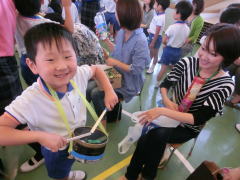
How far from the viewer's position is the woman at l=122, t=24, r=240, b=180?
4.66 ft

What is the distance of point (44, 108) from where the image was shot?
3.48ft

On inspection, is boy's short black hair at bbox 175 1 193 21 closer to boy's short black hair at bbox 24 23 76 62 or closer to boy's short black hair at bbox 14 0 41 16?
boy's short black hair at bbox 14 0 41 16

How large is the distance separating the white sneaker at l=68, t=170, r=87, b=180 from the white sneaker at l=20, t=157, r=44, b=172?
0.37 meters

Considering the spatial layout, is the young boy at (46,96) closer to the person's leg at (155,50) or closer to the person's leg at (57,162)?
the person's leg at (57,162)

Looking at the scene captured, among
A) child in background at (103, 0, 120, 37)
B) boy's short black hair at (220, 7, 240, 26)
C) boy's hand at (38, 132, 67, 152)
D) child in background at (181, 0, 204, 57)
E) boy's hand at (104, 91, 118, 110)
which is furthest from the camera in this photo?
child in background at (103, 0, 120, 37)

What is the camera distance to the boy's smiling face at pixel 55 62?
0.96 m

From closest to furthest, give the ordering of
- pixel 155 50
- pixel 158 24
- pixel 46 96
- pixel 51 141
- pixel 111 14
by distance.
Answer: pixel 51 141
pixel 46 96
pixel 158 24
pixel 155 50
pixel 111 14

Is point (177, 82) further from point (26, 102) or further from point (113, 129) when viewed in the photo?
point (26, 102)

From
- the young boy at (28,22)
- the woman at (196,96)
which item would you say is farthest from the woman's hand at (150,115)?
the young boy at (28,22)

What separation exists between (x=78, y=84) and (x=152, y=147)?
853 millimetres

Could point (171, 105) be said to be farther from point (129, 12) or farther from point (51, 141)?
point (51, 141)

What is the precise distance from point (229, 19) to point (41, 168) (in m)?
3.06

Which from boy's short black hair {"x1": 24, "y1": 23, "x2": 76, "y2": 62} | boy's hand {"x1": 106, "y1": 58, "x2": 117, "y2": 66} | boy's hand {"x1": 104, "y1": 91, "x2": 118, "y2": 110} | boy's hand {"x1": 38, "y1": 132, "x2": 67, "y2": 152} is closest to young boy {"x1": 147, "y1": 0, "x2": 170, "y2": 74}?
boy's hand {"x1": 106, "y1": 58, "x2": 117, "y2": 66}

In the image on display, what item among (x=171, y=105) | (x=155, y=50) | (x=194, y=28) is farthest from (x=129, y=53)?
(x=194, y=28)
